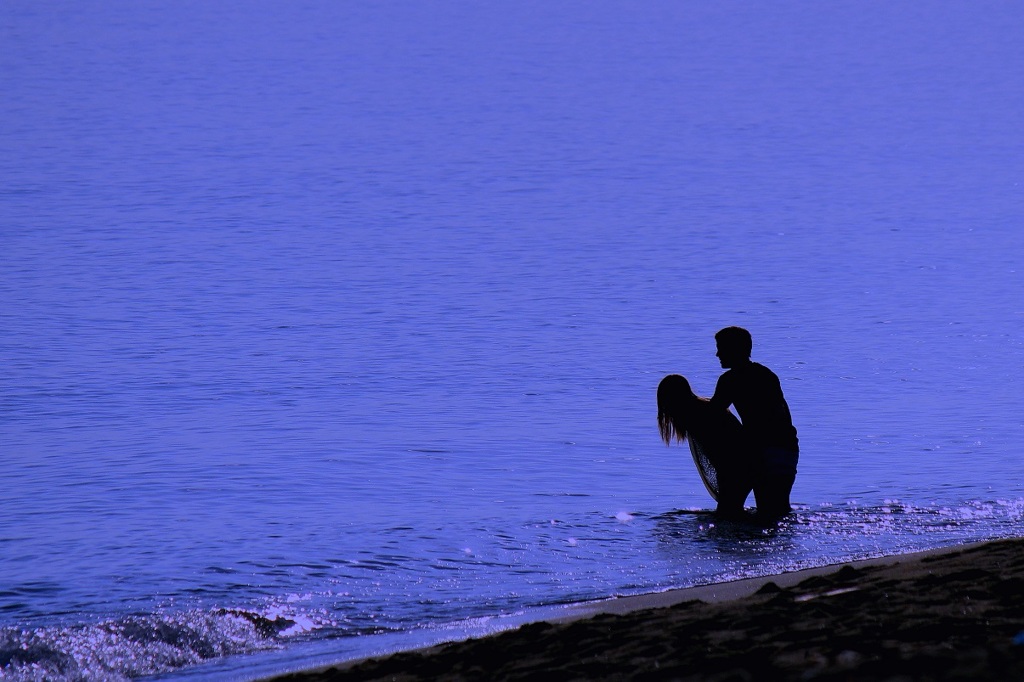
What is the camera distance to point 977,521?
9.87 metres

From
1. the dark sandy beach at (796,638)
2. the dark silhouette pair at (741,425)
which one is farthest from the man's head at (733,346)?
the dark sandy beach at (796,638)

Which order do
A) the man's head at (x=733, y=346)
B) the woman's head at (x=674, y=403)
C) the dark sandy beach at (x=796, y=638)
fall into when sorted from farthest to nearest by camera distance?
the woman's head at (x=674, y=403) → the man's head at (x=733, y=346) → the dark sandy beach at (x=796, y=638)

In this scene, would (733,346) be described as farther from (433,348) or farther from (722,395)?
(433,348)

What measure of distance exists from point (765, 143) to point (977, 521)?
36456 millimetres

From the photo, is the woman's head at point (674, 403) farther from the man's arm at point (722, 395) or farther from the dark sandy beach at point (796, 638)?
the dark sandy beach at point (796, 638)

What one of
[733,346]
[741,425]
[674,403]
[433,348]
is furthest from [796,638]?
[433,348]

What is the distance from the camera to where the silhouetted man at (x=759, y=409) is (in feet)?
30.6

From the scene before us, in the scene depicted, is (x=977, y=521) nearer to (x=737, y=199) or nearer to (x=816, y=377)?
(x=816, y=377)

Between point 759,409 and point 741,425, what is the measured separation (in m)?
0.25

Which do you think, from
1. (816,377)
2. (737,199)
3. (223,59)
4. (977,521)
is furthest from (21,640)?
(223,59)

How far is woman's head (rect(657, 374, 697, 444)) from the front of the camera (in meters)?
9.49

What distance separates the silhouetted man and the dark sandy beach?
2409 mm

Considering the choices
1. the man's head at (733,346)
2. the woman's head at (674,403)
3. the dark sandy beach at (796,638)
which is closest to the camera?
→ the dark sandy beach at (796,638)

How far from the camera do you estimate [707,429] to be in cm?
957
